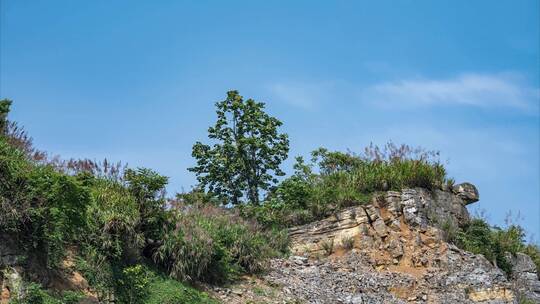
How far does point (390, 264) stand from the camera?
694 inches

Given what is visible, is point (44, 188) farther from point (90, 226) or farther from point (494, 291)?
point (494, 291)

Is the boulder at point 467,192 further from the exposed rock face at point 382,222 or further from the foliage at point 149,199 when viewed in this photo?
the foliage at point 149,199

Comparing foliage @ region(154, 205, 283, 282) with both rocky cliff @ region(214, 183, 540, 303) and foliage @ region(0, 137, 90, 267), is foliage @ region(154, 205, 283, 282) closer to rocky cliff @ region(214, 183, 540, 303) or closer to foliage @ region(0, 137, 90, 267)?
rocky cliff @ region(214, 183, 540, 303)

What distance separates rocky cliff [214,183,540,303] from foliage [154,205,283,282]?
1.50ft

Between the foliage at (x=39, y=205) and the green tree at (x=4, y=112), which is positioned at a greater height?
the green tree at (x=4, y=112)

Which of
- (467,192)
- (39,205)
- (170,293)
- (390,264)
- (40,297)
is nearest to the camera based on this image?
(40,297)

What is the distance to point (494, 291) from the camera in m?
16.6

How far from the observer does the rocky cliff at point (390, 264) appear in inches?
592

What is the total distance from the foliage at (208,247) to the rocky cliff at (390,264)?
459 mm

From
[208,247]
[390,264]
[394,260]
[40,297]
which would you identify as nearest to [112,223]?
[208,247]

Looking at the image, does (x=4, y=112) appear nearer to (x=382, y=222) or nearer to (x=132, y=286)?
(x=132, y=286)

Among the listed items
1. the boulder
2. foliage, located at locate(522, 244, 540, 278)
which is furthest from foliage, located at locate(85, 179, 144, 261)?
foliage, located at locate(522, 244, 540, 278)

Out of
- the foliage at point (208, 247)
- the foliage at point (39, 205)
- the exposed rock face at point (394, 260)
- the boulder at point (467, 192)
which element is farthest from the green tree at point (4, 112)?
the boulder at point (467, 192)

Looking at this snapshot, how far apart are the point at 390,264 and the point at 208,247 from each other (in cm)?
614
